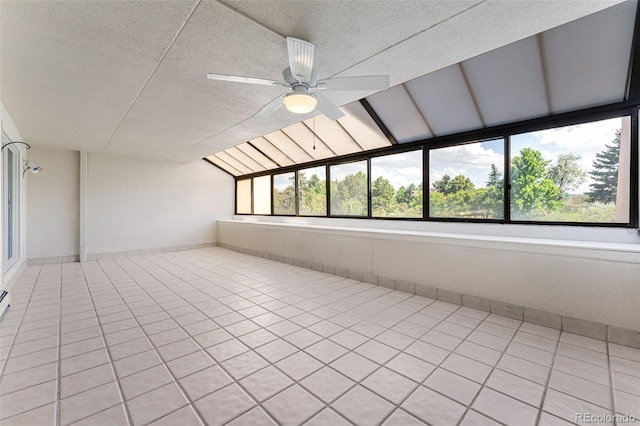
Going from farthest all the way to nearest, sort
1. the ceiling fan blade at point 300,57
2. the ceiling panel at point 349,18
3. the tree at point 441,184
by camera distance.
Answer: the tree at point 441,184 → the ceiling fan blade at point 300,57 → the ceiling panel at point 349,18

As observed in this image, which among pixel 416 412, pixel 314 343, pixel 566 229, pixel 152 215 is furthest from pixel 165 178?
pixel 566 229

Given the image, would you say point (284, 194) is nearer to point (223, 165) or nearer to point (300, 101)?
point (223, 165)

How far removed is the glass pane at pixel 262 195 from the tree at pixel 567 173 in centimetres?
641

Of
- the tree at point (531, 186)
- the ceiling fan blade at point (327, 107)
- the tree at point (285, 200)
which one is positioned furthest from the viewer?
the tree at point (285, 200)

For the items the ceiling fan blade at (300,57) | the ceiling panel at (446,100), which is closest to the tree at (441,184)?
the ceiling panel at (446,100)

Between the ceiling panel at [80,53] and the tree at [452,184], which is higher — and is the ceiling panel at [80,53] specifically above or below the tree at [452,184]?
above

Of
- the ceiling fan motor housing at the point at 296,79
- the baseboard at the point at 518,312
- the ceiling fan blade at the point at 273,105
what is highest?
the ceiling fan motor housing at the point at 296,79

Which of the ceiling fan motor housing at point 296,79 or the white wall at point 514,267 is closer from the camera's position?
the ceiling fan motor housing at point 296,79

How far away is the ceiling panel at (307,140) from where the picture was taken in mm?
5508

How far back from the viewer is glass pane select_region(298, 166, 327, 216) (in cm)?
626

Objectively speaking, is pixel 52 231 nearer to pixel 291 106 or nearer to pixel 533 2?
pixel 291 106

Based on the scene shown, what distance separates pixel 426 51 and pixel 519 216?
2506mm

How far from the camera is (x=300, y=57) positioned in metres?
2.12

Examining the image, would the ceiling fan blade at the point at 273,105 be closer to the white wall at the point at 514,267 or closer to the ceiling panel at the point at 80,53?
the ceiling panel at the point at 80,53
